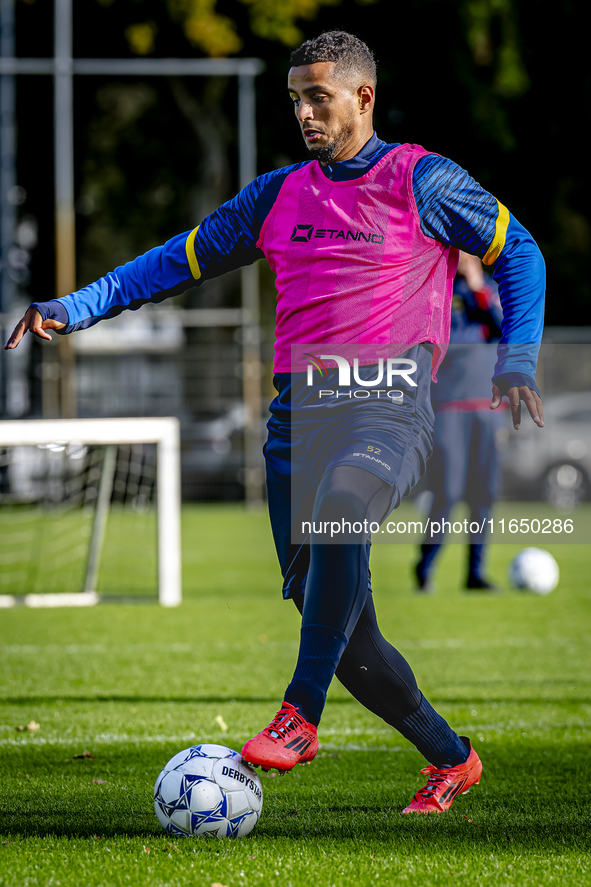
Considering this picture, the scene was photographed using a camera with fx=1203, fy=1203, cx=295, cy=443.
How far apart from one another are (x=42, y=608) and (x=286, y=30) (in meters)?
13.1

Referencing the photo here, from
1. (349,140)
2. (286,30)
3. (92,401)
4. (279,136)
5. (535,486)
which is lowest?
(535,486)

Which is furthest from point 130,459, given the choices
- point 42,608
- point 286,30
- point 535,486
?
point 286,30

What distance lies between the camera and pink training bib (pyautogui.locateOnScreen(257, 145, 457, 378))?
3330mm

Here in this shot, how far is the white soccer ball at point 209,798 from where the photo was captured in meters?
3.16

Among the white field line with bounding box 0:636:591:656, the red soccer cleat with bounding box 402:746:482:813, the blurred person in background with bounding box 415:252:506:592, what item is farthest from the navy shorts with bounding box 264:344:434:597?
the blurred person in background with bounding box 415:252:506:592

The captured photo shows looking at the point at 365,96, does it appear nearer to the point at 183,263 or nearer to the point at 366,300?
the point at 366,300

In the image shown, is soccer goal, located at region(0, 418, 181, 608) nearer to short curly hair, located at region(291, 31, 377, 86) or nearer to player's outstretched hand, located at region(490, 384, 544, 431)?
short curly hair, located at region(291, 31, 377, 86)

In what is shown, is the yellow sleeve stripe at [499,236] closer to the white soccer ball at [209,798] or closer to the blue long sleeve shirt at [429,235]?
the blue long sleeve shirt at [429,235]

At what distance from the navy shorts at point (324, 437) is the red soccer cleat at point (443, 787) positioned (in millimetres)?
699

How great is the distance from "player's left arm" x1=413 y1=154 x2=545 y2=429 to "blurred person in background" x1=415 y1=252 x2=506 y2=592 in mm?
4973

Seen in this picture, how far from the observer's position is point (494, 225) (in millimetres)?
3391

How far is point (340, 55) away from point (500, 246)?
694mm

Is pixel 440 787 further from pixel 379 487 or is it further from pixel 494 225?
pixel 494 225

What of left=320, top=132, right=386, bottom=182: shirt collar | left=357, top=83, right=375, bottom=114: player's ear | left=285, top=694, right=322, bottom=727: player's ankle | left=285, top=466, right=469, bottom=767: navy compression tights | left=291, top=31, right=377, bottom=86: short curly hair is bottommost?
left=285, top=694, right=322, bottom=727: player's ankle
